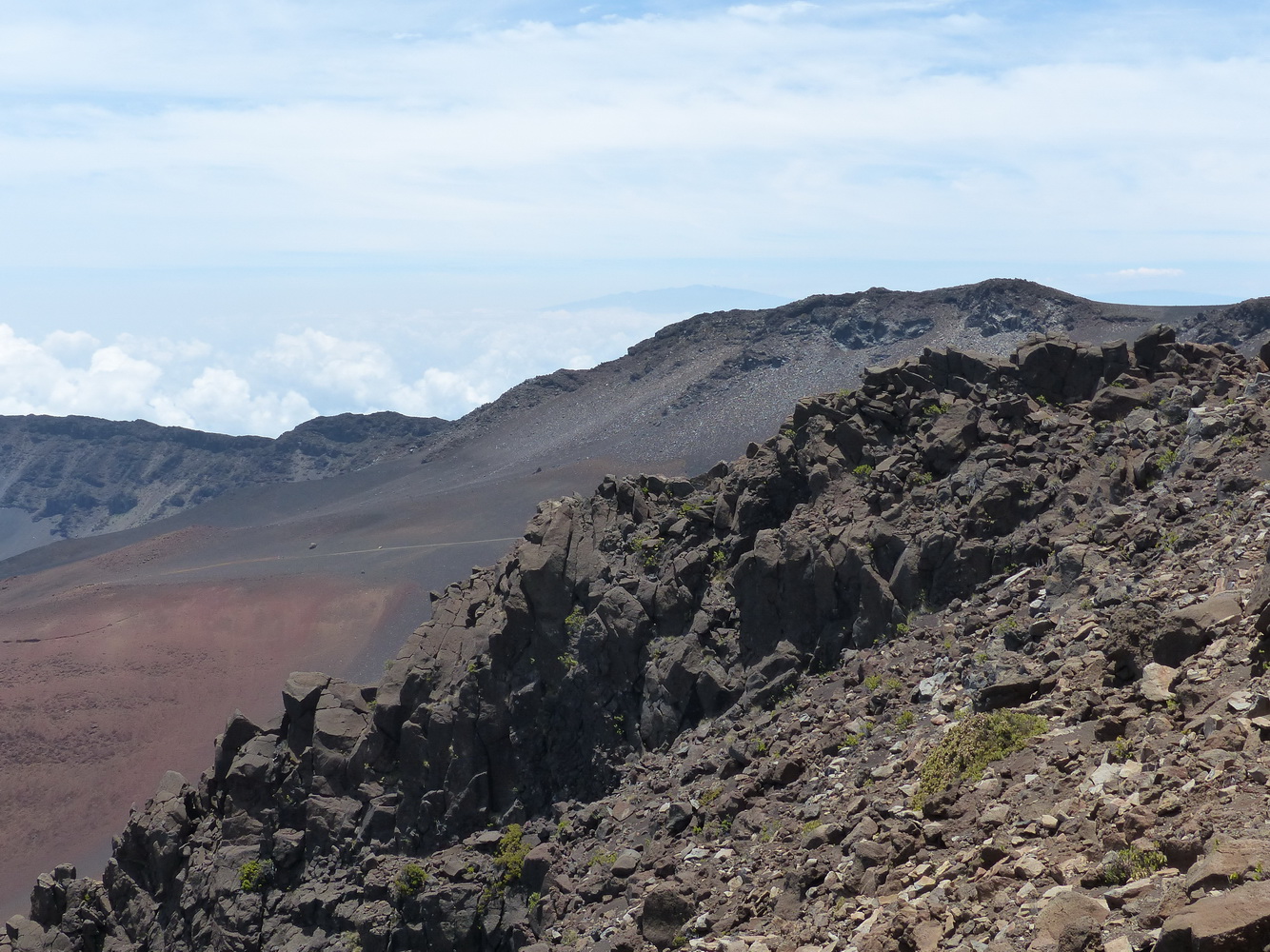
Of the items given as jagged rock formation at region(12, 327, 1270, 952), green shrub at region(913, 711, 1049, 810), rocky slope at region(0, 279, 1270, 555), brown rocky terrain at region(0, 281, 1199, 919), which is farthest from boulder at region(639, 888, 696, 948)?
rocky slope at region(0, 279, 1270, 555)

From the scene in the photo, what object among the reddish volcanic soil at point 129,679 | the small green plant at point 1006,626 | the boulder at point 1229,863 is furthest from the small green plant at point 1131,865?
the reddish volcanic soil at point 129,679

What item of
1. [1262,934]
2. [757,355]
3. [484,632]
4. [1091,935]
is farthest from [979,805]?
[757,355]

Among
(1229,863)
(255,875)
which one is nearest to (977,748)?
(1229,863)

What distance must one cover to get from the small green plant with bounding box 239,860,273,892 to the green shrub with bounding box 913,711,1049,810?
14650 mm

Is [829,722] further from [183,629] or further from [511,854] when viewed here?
[183,629]

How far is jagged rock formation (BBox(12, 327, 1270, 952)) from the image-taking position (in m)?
9.17

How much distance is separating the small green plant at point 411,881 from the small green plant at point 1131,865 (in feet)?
43.5

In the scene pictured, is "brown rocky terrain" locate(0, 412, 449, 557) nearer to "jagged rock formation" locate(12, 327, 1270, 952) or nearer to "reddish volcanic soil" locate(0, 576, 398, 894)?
"reddish volcanic soil" locate(0, 576, 398, 894)

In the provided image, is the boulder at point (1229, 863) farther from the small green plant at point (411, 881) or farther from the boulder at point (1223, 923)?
the small green plant at point (411, 881)

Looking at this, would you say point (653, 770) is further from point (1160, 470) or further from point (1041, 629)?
point (1160, 470)

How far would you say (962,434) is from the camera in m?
19.1

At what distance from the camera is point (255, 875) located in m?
21.2

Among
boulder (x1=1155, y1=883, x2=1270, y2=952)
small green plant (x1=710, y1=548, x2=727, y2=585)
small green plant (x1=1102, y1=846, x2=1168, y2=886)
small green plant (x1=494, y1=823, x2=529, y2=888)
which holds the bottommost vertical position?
small green plant (x1=494, y1=823, x2=529, y2=888)

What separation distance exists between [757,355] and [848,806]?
232ft
